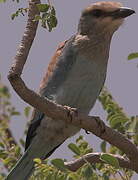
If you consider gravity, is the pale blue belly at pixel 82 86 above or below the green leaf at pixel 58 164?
above

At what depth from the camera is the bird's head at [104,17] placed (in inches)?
173

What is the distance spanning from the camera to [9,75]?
263 centimetres

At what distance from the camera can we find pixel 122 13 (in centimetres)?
438

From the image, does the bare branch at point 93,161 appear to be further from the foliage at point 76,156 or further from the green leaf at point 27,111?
the green leaf at point 27,111

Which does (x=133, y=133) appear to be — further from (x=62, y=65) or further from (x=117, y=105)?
(x=62, y=65)

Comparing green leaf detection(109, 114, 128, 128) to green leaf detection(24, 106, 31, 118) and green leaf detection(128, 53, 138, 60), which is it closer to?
green leaf detection(128, 53, 138, 60)

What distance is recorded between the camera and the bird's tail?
12.9 ft

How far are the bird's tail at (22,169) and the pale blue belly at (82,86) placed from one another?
51cm

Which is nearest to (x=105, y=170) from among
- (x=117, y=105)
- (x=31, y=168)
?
(x=117, y=105)

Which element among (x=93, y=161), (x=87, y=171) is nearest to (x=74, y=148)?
(x=93, y=161)

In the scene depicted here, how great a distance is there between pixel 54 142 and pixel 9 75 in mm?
1621

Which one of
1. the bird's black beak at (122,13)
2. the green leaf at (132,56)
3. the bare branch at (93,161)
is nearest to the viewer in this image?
the green leaf at (132,56)

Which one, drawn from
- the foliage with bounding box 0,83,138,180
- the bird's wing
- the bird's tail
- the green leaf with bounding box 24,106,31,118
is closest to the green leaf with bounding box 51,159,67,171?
the foliage with bounding box 0,83,138,180

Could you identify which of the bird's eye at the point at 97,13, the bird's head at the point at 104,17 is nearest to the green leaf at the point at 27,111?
the bird's head at the point at 104,17
